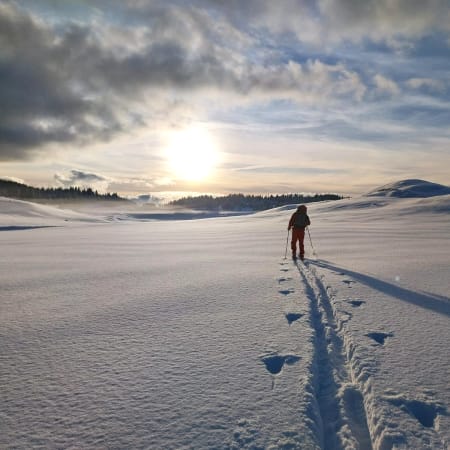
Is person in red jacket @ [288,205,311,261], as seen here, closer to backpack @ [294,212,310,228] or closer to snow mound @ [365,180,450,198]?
backpack @ [294,212,310,228]

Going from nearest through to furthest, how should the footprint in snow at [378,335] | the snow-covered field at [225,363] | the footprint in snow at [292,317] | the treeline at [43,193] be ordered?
the snow-covered field at [225,363] < the footprint in snow at [378,335] < the footprint in snow at [292,317] < the treeline at [43,193]

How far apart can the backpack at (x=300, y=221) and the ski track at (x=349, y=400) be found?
6395 millimetres

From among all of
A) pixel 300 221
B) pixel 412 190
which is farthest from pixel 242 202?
pixel 300 221

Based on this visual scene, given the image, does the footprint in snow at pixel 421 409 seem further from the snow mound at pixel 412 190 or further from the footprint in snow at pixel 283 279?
→ the snow mound at pixel 412 190

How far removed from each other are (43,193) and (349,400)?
17284cm

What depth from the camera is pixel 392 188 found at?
71.3 m

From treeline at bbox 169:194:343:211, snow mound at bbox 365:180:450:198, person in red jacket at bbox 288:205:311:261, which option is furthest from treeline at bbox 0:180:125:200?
person in red jacket at bbox 288:205:311:261

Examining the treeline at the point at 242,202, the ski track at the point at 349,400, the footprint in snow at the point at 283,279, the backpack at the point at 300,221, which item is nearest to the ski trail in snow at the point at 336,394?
the ski track at the point at 349,400

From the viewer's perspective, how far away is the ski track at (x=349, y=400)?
2307 mm

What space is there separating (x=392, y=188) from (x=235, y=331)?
3129 inches

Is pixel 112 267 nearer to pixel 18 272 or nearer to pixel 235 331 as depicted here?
pixel 18 272

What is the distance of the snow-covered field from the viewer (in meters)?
2.27

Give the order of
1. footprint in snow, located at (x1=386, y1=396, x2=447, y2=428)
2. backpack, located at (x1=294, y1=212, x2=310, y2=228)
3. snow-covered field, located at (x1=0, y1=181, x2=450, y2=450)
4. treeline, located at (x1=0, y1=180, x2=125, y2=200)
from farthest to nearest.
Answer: treeline, located at (x1=0, y1=180, x2=125, y2=200), backpack, located at (x1=294, y1=212, x2=310, y2=228), footprint in snow, located at (x1=386, y1=396, x2=447, y2=428), snow-covered field, located at (x1=0, y1=181, x2=450, y2=450)

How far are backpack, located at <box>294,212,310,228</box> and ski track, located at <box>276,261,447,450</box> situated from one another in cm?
639
